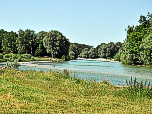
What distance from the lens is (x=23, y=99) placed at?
31.1ft

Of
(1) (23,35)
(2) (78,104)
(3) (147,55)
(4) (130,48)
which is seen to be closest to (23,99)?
(2) (78,104)

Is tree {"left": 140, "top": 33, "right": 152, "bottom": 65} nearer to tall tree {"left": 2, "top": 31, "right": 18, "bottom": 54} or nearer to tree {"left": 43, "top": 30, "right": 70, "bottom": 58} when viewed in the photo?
tree {"left": 43, "top": 30, "right": 70, "bottom": 58}

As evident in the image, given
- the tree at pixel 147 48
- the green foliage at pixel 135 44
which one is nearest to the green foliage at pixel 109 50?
the green foliage at pixel 135 44

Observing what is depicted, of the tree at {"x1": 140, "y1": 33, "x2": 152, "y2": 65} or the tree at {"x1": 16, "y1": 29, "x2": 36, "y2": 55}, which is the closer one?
the tree at {"x1": 140, "y1": 33, "x2": 152, "y2": 65}

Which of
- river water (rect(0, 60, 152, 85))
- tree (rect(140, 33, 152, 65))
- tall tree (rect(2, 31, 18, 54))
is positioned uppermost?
tall tree (rect(2, 31, 18, 54))

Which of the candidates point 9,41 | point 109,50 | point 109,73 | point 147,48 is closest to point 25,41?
point 9,41

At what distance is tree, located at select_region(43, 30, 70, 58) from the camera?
95.8m

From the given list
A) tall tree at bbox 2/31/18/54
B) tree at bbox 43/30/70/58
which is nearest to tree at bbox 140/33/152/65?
tree at bbox 43/30/70/58

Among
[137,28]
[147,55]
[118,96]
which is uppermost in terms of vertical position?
[137,28]

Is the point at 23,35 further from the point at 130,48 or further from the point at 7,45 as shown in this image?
the point at 130,48

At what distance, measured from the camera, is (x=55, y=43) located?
317ft

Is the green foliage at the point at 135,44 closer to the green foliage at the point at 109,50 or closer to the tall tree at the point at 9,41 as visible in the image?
the tall tree at the point at 9,41

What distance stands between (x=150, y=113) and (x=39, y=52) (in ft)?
307

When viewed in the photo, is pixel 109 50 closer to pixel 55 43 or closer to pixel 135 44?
pixel 55 43
